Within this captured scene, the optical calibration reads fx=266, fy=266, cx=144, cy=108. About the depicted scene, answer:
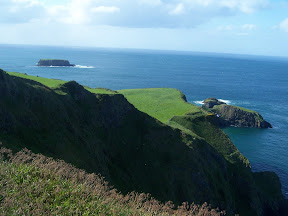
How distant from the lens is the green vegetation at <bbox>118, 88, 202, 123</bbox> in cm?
6025

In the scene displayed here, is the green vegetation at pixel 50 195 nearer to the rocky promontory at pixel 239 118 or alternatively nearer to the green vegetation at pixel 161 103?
the green vegetation at pixel 161 103

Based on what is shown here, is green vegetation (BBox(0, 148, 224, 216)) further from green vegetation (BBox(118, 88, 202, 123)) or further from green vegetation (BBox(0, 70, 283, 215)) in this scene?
green vegetation (BBox(118, 88, 202, 123))

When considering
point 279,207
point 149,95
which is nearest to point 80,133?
point 279,207

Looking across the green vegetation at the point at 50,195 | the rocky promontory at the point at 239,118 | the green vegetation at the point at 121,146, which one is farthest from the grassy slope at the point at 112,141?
the rocky promontory at the point at 239,118

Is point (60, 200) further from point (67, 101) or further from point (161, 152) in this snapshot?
point (161, 152)

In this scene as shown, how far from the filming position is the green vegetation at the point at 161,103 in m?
60.2

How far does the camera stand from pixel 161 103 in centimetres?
6931

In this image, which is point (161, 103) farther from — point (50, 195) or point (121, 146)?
point (50, 195)

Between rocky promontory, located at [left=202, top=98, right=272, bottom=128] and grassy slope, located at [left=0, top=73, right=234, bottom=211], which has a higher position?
grassy slope, located at [left=0, top=73, right=234, bottom=211]

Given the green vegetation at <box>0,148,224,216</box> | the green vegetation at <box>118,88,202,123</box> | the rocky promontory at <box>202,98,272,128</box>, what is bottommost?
the rocky promontory at <box>202,98,272,128</box>

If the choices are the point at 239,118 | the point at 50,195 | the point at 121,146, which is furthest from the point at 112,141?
the point at 239,118

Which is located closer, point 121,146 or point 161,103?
point 121,146

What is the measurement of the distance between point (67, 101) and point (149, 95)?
48913mm

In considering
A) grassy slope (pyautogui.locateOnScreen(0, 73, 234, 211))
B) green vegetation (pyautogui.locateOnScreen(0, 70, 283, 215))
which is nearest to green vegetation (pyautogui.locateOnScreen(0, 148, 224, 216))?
grassy slope (pyautogui.locateOnScreen(0, 73, 234, 211))
